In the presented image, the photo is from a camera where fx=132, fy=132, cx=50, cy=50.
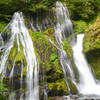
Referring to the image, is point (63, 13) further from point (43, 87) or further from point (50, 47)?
point (43, 87)

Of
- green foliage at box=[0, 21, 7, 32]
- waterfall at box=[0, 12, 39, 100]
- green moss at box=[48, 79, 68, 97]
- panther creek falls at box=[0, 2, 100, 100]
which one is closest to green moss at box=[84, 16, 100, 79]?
panther creek falls at box=[0, 2, 100, 100]

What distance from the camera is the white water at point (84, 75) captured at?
27.5 feet

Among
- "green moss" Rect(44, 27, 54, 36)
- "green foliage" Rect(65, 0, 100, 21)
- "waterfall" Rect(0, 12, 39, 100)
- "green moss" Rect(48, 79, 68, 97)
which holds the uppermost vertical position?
"green foliage" Rect(65, 0, 100, 21)

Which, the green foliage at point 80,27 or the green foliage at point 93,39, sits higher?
the green foliage at point 80,27

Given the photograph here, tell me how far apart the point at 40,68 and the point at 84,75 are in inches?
147

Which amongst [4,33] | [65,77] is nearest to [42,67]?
[65,77]

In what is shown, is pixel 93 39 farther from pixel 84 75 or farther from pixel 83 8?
pixel 83 8

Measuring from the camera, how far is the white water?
8.37 metres

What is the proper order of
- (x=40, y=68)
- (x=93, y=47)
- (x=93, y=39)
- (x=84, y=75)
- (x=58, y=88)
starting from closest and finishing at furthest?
1. (x=58, y=88)
2. (x=40, y=68)
3. (x=84, y=75)
4. (x=93, y=47)
5. (x=93, y=39)

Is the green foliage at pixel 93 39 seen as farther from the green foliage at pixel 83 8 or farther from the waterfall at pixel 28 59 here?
the waterfall at pixel 28 59

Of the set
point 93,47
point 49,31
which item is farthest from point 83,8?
point 93,47

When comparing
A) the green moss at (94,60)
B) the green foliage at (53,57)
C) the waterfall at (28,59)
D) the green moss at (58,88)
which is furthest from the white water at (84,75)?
the waterfall at (28,59)

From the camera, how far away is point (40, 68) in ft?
23.4

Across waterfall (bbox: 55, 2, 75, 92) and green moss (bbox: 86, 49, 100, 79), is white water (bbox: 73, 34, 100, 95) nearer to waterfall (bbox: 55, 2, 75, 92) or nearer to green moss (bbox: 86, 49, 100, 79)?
green moss (bbox: 86, 49, 100, 79)
